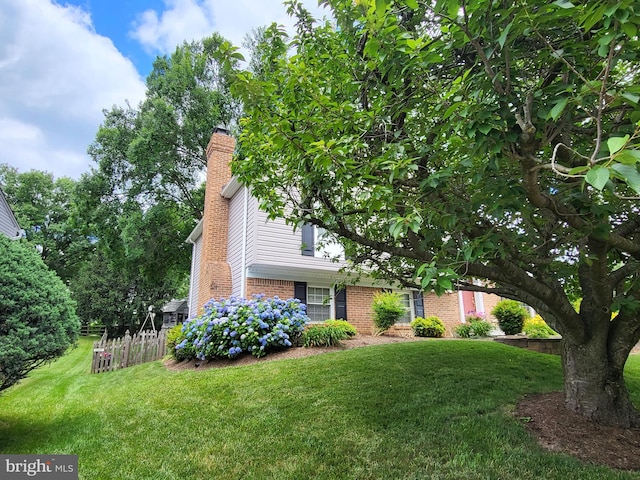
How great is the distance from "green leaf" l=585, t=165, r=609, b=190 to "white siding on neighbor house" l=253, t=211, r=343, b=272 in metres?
9.72

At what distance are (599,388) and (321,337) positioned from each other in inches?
222

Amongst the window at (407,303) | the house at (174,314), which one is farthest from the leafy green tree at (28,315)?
the house at (174,314)

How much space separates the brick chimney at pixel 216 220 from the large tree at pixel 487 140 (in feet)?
25.5

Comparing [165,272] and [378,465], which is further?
[165,272]

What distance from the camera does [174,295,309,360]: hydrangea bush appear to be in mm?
8156

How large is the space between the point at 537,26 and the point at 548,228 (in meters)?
1.91

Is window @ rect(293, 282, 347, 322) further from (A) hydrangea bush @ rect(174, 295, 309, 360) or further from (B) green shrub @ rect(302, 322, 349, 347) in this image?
(B) green shrub @ rect(302, 322, 349, 347)

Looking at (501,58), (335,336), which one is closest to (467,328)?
(335,336)

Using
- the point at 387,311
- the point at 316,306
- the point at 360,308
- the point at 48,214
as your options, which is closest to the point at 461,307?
the point at 360,308

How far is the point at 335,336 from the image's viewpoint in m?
8.71

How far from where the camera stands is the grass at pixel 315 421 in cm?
316

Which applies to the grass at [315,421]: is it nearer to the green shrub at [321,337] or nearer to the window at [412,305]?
the green shrub at [321,337]

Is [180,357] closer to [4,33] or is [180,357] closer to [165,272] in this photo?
[4,33]

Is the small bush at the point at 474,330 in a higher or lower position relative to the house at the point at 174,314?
lower
